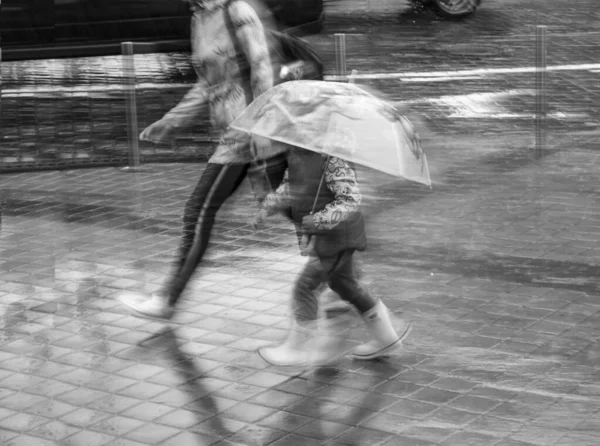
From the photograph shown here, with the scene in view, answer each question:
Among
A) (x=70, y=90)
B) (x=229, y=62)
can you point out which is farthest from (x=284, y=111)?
(x=70, y=90)

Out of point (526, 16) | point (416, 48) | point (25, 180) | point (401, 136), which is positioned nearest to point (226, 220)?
point (25, 180)

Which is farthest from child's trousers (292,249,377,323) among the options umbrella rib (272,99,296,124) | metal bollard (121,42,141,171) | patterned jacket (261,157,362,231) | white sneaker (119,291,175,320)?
metal bollard (121,42,141,171)

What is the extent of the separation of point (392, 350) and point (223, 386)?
2.92 feet

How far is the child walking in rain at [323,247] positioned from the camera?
5.47m

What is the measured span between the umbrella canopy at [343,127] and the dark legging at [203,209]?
83cm

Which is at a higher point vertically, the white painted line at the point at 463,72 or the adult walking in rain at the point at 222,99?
the adult walking in rain at the point at 222,99

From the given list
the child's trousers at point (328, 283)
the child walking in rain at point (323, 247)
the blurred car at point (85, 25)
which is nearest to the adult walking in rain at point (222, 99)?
the child walking in rain at point (323, 247)

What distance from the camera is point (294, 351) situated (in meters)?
5.91

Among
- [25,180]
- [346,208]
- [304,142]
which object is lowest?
[25,180]

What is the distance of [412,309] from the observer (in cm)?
675

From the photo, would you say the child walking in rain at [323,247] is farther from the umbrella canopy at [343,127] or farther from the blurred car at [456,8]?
the blurred car at [456,8]

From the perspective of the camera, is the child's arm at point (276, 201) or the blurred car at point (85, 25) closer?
the child's arm at point (276, 201)

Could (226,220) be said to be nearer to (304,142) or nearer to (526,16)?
(304,142)

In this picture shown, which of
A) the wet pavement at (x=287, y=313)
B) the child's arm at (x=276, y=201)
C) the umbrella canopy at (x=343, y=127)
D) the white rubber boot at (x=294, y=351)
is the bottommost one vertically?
the wet pavement at (x=287, y=313)
